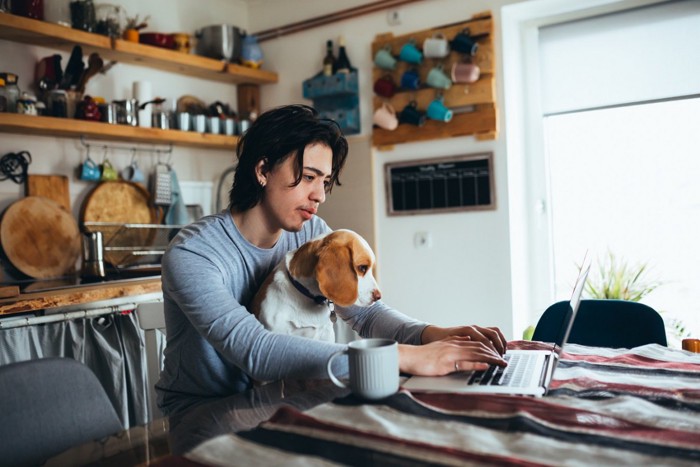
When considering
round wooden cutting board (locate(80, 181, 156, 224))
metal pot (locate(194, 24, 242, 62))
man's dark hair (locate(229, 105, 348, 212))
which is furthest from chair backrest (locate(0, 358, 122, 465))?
metal pot (locate(194, 24, 242, 62))

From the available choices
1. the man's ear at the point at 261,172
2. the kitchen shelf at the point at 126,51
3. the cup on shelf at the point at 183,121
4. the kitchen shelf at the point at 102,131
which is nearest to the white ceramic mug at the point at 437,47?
the kitchen shelf at the point at 126,51

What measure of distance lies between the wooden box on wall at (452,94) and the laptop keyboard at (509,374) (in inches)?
81.1

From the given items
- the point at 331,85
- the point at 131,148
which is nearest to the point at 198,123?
the point at 131,148

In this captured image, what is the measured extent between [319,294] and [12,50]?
7.74ft

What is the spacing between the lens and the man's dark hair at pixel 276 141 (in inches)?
57.2

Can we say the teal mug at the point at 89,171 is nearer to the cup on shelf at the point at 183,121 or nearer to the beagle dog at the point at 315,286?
the cup on shelf at the point at 183,121

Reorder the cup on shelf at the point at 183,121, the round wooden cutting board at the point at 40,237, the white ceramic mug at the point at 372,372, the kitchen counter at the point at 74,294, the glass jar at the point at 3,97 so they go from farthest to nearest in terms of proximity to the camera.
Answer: the cup on shelf at the point at 183,121, the round wooden cutting board at the point at 40,237, the glass jar at the point at 3,97, the kitchen counter at the point at 74,294, the white ceramic mug at the point at 372,372

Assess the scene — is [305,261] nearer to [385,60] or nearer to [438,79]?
[438,79]

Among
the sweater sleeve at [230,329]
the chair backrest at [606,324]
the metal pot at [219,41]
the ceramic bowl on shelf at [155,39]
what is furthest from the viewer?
the metal pot at [219,41]

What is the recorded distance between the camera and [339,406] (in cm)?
95

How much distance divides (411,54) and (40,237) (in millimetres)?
2032

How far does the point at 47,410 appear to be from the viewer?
1.03m

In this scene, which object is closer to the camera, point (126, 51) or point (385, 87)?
point (126, 51)

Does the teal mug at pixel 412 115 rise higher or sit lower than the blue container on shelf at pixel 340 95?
lower
